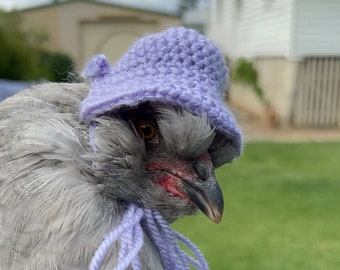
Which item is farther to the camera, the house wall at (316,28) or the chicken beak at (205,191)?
the house wall at (316,28)

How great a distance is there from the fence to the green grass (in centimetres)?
347

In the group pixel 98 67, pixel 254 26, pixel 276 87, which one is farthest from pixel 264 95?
pixel 98 67

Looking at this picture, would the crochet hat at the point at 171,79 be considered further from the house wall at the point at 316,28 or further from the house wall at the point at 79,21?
the house wall at the point at 79,21

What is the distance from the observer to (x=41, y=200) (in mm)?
1339

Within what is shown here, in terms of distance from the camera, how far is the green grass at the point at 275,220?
525 cm

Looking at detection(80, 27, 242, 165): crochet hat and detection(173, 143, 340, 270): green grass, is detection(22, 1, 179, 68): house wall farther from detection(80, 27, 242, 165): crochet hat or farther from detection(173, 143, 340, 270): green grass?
detection(80, 27, 242, 165): crochet hat

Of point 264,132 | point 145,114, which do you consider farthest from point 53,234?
point 264,132

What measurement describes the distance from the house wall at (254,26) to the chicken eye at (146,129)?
26.3ft

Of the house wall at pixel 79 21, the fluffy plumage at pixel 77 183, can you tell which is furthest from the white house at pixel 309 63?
the fluffy plumage at pixel 77 183

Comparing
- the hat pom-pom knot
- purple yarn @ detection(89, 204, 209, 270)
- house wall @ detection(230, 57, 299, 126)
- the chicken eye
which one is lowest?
house wall @ detection(230, 57, 299, 126)

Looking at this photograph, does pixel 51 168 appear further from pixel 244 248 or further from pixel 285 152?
pixel 285 152

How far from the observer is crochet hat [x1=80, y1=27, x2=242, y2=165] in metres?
1.30

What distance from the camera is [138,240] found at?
137cm

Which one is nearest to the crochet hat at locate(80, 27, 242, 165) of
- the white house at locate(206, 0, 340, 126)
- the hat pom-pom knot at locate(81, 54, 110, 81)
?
the hat pom-pom knot at locate(81, 54, 110, 81)
